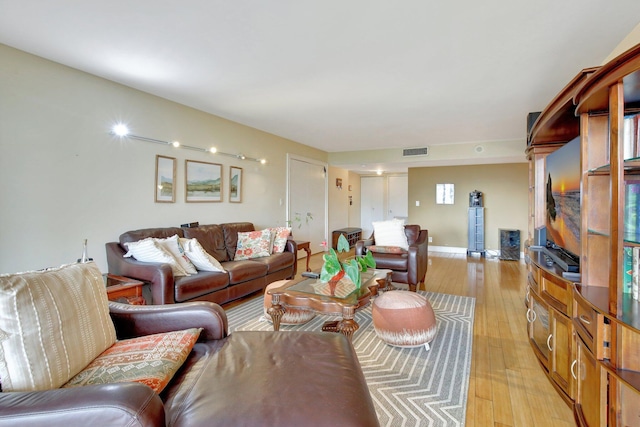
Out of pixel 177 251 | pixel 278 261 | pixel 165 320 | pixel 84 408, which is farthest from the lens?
pixel 278 261

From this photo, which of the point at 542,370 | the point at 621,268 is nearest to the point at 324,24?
the point at 621,268

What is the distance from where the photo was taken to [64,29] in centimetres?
206

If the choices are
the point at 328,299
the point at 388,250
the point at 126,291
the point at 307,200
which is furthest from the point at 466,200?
the point at 126,291

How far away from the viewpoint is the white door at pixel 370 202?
8.81 m

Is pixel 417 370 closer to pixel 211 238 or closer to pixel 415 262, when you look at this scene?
pixel 415 262

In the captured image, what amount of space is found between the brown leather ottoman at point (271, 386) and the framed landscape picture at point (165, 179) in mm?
2559

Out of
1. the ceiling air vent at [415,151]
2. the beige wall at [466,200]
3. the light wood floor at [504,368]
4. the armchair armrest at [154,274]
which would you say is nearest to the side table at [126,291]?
the armchair armrest at [154,274]

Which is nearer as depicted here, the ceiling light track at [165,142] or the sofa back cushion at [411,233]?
the ceiling light track at [165,142]

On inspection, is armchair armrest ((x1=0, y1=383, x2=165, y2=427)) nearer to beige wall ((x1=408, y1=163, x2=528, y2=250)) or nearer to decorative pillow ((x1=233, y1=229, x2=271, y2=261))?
decorative pillow ((x1=233, y1=229, x2=271, y2=261))

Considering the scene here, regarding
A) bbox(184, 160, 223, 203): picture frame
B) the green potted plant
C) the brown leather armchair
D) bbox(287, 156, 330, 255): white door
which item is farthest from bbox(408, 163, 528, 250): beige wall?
the green potted plant

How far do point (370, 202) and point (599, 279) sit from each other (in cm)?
743

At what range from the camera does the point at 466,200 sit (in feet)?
22.2

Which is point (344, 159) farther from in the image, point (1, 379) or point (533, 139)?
point (1, 379)

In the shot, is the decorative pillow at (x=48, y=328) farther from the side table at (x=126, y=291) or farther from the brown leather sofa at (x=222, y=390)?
the side table at (x=126, y=291)
